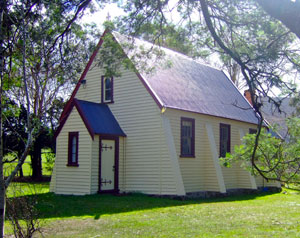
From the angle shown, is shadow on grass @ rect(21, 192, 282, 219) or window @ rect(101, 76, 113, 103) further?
window @ rect(101, 76, 113, 103)

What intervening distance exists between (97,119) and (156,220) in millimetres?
8270

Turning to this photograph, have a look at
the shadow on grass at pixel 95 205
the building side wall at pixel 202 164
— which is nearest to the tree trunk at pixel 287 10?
the shadow on grass at pixel 95 205

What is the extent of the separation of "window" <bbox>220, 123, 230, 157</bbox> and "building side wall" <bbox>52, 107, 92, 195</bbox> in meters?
7.77

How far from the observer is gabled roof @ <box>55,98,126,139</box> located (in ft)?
60.3

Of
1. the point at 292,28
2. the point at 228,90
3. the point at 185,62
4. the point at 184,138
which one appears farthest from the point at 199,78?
the point at 292,28

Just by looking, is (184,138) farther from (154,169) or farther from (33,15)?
(33,15)

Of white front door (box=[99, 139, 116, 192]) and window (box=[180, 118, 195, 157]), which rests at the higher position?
window (box=[180, 118, 195, 157])

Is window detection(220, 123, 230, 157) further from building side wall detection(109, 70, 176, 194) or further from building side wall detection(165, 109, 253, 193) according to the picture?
building side wall detection(109, 70, 176, 194)

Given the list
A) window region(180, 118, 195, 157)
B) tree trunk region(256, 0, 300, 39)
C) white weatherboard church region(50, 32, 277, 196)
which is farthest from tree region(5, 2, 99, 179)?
window region(180, 118, 195, 157)

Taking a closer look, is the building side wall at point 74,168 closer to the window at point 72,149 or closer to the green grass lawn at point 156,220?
the window at point 72,149

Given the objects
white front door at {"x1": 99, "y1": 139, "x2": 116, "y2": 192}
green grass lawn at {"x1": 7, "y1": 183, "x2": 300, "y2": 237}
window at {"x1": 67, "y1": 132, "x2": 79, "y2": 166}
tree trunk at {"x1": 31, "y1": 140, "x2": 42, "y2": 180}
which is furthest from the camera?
tree trunk at {"x1": 31, "y1": 140, "x2": 42, "y2": 180}

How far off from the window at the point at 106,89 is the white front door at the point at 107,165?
2.52 m

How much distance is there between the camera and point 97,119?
1892cm

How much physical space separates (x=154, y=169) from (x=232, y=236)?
9286 mm
